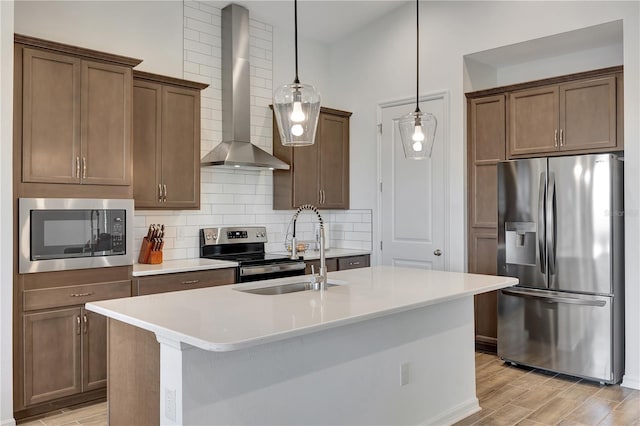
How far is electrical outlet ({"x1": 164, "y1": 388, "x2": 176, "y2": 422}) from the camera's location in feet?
6.81

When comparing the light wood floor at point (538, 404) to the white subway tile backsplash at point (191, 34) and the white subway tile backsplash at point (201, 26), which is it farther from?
the white subway tile backsplash at point (201, 26)

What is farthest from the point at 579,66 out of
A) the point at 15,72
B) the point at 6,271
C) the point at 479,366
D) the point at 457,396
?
the point at 6,271

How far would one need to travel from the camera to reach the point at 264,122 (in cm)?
539

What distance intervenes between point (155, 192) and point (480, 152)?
294 centimetres

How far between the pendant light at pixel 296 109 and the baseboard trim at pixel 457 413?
1876mm

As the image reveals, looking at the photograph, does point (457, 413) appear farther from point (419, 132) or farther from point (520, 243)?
point (419, 132)

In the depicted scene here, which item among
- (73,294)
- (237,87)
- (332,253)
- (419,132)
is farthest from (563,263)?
(73,294)

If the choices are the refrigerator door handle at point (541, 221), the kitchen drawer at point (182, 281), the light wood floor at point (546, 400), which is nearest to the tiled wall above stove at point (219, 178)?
the kitchen drawer at point (182, 281)

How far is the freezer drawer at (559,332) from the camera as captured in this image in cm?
392

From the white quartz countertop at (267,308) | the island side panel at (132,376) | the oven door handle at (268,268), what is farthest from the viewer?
the oven door handle at (268,268)

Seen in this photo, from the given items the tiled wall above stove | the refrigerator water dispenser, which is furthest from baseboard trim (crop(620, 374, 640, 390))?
the tiled wall above stove

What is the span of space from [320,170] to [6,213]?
3110mm

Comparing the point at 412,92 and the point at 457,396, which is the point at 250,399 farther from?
the point at 412,92

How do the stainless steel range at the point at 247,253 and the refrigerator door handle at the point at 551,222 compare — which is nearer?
the refrigerator door handle at the point at 551,222
